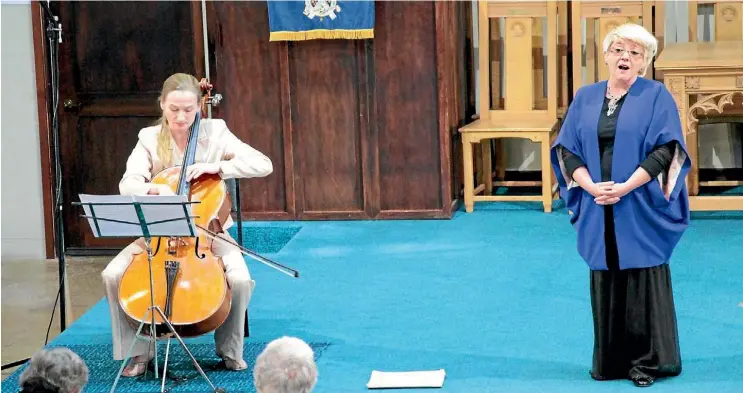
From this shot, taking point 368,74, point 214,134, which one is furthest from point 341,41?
point 214,134

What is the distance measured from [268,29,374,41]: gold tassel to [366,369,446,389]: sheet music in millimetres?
3119

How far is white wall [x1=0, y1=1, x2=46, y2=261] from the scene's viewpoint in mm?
7715

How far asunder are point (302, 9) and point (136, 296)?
3264mm

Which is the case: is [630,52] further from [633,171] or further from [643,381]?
[643,381]

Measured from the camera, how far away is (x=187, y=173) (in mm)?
4922

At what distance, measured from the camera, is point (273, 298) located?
6199 mm

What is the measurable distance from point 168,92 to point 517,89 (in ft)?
12.3

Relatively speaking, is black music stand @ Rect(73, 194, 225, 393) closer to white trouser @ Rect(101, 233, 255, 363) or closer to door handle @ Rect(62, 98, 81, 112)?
white trouser @ Rect(101, 233, 255, 363)

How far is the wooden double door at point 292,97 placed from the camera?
25.4ft

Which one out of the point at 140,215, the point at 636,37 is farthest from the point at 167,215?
the point at 636,37

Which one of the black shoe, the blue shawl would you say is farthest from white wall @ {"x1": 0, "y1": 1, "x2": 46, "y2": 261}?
the black shoe

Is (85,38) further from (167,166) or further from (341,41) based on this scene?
(167,166)

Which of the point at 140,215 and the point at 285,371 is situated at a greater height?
the point at 140,215

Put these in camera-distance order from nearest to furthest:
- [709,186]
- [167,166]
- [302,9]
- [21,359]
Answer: [167,166]
[21,359]
[302,9]
[709,186]
